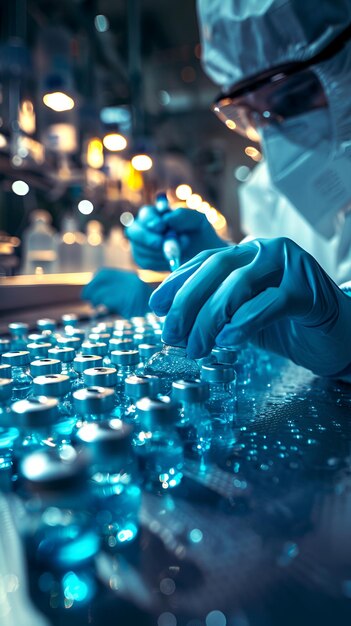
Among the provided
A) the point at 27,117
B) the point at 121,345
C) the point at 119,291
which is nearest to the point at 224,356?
the point at 121,345

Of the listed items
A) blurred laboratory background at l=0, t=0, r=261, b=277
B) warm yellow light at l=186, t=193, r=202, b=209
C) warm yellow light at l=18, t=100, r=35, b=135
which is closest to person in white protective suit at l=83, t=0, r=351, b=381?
blurred laboratory background at l=0, t=0, r=261, b=277

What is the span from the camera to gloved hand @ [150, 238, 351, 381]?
562mm

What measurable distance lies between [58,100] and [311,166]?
1.70 m

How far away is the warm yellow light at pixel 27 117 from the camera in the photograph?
98.0 inches

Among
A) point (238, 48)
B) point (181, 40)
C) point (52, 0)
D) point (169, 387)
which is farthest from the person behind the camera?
point (181, 40)

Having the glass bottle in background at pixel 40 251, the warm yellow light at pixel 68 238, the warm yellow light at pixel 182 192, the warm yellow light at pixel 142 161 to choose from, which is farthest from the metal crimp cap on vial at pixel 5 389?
the warm yellow light at pixel 182 192

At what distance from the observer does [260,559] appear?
0.87 ft

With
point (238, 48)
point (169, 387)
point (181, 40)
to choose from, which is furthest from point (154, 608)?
point (181, 40)

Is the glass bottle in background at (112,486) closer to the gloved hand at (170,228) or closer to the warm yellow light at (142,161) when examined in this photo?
the gloved hand at (170,228)

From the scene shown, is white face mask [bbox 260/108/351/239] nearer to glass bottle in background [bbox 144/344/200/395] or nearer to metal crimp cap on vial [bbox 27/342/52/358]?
glass bottle in background [bbox 144/344/200/395]

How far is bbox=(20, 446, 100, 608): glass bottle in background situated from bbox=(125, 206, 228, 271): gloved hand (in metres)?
0.96

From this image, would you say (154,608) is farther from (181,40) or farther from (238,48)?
(181,40)

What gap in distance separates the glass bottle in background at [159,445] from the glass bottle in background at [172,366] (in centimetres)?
16

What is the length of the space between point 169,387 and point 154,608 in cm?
32
